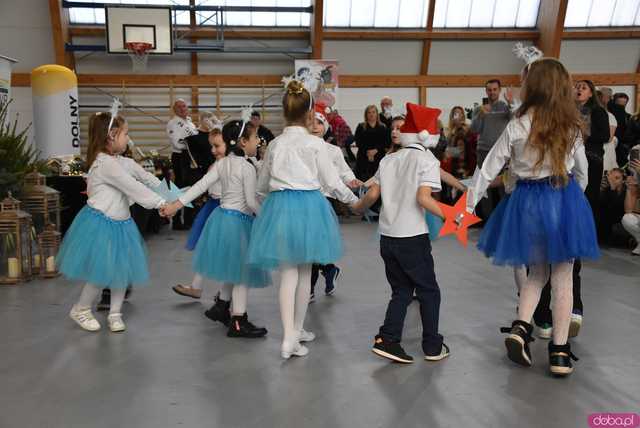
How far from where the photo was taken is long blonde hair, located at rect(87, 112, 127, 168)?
3.60 meters

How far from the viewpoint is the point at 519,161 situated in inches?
112

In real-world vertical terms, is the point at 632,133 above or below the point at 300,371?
above

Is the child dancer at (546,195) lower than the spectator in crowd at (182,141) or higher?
higher

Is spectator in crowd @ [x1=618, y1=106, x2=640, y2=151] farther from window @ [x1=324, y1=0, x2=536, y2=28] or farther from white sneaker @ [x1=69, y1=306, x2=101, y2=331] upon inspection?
window @ [x1=324, y1=0, x2=536, y2=28]

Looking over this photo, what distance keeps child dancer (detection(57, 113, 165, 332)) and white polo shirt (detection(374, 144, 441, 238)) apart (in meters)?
1.30

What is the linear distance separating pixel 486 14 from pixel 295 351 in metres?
12.3

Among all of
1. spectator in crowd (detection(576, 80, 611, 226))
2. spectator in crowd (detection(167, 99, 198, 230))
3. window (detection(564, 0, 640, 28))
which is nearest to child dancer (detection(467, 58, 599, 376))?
spectator in crowd (detection(576, 80, 611, 226))

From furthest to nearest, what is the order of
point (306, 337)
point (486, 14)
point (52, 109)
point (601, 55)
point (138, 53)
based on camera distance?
1. point (601, 55)
2. point (486, 14)
3. point (138, 53)
4. point (52, 109)
5. point (306, 337)

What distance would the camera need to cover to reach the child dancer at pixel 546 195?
2746 millimetres

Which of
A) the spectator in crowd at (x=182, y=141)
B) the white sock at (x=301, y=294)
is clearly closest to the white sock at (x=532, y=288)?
the white sock at (x=301, y=294)

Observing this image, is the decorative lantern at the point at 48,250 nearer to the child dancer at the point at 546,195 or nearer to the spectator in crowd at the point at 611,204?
the child dancer at the point at 546,195

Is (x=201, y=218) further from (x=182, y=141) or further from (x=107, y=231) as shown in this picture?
(x=182, y=141)

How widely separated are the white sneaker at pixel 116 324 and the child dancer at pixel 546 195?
6.70 ft

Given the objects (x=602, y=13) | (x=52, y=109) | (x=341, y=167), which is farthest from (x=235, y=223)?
(x=602, y=13)
